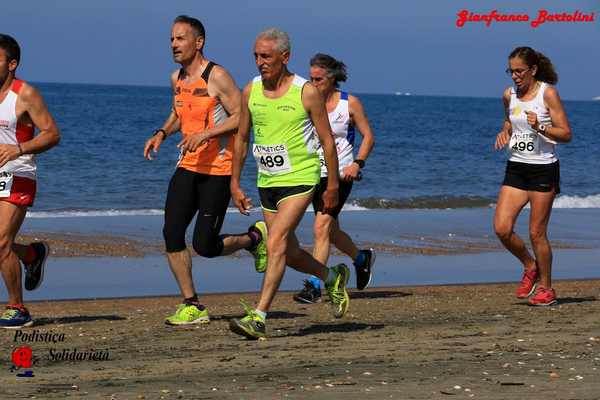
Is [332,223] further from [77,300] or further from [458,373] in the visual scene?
[458,373]

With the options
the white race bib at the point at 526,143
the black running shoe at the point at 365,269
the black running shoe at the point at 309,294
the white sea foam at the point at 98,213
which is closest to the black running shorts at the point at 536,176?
the white race bib at the point at 526,143

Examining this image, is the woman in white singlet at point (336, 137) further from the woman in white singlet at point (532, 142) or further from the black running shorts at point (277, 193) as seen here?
the black running shorts at point (277, 193)

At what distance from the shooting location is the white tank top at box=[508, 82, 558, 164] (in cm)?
958

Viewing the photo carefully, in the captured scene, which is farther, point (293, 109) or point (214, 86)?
point (214, 86)

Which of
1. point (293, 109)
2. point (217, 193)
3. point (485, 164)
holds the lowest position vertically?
point (485, 164)

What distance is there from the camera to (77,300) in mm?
10641

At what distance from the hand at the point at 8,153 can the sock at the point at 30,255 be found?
40.0 inches

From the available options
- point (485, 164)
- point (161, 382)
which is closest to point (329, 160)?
point (161, 382)

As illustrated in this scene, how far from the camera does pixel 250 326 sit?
775 cm

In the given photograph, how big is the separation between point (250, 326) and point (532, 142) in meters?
3.01

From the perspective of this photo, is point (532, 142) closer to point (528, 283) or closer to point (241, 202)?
point (528, 283)

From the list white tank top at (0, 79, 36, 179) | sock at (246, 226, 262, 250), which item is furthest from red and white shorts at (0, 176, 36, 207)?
sock at (246, 226, 262, 250)

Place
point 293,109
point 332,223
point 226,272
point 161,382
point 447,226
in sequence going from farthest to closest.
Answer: point 447,226
point 226,272
point 332,223
point 293,109
point 161,382

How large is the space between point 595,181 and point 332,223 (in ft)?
74.5
